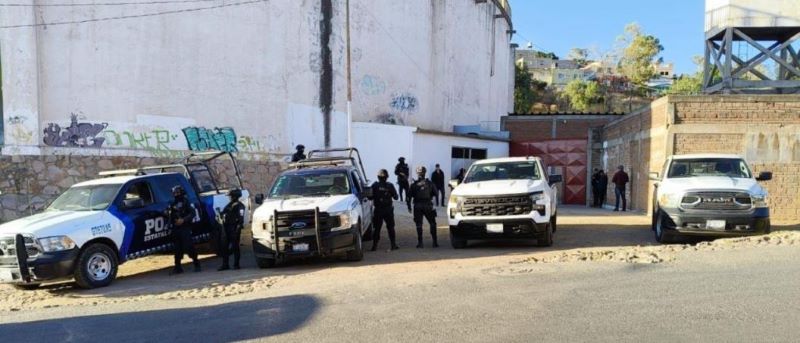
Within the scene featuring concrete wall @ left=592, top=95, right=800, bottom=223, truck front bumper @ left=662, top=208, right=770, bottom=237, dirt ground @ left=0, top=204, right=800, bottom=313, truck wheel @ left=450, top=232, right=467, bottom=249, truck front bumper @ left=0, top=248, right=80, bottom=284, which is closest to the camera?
dirt ground @ left=0, top=204, right=800, bottom=313

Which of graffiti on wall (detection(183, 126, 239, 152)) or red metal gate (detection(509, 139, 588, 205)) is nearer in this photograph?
graffiti on wall (detection(183, 126, 239, 152))

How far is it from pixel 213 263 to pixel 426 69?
1982cm

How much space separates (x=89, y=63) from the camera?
1809 cm

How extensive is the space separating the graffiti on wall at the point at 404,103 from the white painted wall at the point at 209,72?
0.16 feet

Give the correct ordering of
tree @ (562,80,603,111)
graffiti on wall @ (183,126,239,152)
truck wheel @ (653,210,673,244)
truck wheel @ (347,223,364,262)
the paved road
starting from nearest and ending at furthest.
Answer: the paved road
truck wheel @ (347,223,364,262)
truck wheel @ (653,210,673,244)
graffiti on wall @ (183,126,239,152)
tree @ (562,80,603,111)

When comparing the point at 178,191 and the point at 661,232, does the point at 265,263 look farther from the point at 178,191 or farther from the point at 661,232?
the point at 661,232

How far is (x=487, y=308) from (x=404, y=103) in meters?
22.0

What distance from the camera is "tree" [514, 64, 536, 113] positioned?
5778 centimetres

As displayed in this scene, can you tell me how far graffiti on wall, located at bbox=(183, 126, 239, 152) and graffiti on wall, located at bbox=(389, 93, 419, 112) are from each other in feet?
27.9

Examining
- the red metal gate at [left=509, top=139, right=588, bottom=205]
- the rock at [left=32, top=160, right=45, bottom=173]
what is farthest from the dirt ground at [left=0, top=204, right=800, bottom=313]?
the red metal gate at [left=509, top=139, right=588, bottom=205]

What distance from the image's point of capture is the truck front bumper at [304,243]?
10.1 meters

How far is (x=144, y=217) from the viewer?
1050cm

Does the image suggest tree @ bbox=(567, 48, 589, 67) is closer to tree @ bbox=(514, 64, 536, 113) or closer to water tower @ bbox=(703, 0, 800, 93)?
tree @ bbox=(514, 64, 536, 113)

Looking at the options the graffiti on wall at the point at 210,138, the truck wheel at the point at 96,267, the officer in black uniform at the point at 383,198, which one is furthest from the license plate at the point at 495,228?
the graffiti on wall at the point at 210,138
